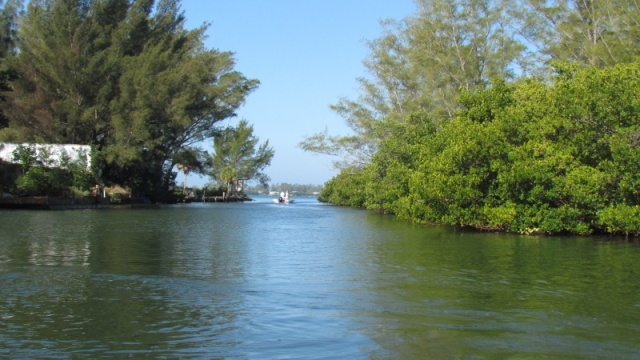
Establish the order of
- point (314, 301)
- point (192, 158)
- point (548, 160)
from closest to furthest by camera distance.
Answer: point (314, 301)
point (548, 160)
point (192, 158)

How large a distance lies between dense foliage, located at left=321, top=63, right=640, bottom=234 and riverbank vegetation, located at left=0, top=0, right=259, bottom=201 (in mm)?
27850

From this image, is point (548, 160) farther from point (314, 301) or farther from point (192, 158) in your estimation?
point (192, 158)

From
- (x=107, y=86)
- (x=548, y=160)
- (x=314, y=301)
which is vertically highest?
(x=107, y=86)

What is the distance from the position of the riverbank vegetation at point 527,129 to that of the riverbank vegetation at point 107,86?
17668 mm

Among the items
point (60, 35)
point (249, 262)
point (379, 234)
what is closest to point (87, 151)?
point (60, 35)

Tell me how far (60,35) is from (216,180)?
168 ft

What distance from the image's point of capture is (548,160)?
22.9 m

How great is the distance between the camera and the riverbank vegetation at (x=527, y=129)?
22.2 meters

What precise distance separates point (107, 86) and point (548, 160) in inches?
1426

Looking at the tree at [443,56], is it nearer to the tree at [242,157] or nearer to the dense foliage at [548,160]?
the dense foliage at [548,160]

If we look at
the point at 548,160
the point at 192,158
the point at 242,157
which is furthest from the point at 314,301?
the point at 242,157

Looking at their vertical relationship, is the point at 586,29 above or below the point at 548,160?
above

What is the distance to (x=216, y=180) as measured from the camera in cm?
9825

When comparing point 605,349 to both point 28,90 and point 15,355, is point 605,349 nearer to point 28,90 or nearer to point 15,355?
point 15,355
